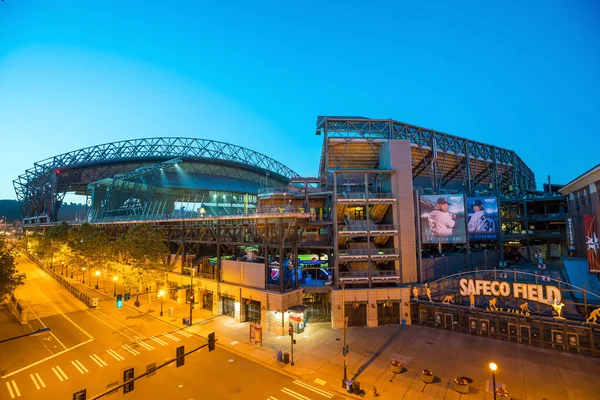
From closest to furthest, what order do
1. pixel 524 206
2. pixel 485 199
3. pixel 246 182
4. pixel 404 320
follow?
1. pixel 404 320
2. pixel 485 199
3. pixel 524 206
4. pixel 246 182

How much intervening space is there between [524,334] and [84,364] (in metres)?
43.8

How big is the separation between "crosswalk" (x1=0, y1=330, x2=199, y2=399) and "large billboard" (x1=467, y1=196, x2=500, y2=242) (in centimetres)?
4862

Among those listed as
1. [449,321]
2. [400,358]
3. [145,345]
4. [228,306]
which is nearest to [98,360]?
[145,345]

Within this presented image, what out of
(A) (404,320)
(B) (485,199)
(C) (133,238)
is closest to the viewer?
(A) (404,320)

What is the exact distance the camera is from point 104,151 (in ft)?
398

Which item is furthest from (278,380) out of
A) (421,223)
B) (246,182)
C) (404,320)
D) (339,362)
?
(246,182)

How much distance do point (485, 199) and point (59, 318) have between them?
69354mm

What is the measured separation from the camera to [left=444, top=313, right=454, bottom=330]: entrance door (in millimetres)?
33312

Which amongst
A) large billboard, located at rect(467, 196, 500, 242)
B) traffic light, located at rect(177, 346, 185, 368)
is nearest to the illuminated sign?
large billboard, located at rect(467, 196, 500, 242)

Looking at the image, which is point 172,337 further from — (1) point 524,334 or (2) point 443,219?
(2) point 443,219

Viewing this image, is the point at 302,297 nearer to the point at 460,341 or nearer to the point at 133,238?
the point at 460,341

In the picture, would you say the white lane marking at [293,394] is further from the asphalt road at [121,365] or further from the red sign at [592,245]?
the red sign at [592,245]

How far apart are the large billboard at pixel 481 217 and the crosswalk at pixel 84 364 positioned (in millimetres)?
48615

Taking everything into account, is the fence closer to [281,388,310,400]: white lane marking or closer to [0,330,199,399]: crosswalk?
[0,330,199,399]: crosswalk
